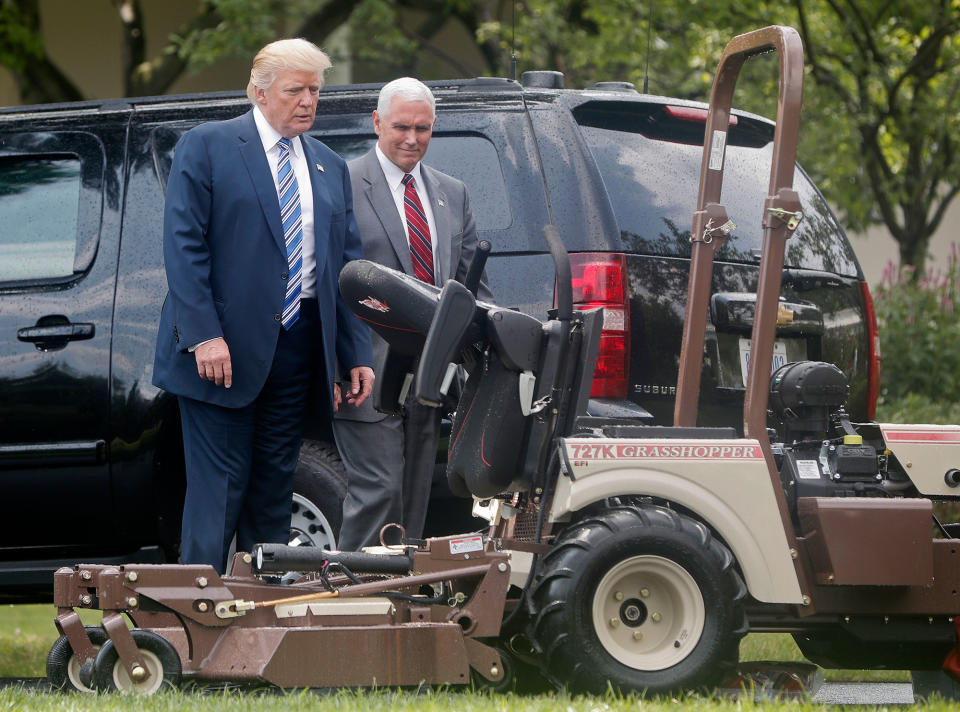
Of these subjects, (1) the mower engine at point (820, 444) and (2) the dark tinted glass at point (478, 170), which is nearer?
(1) the mower engine at point (820, 444)

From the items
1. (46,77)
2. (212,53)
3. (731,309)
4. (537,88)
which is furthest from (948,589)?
(46,77)

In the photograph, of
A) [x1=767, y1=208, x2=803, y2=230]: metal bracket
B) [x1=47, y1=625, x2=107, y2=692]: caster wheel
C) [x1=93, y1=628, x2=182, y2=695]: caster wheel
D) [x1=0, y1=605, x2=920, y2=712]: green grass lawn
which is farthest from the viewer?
[x1=767, y1=208, x2=803, y2=230]: metal bracket

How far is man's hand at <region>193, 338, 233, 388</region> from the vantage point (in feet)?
14.2

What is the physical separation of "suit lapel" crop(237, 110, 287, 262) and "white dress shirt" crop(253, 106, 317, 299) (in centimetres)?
3

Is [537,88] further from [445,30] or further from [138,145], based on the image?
[445,30]

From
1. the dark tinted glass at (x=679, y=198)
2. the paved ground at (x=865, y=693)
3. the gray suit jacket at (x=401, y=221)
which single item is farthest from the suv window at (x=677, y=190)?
the paved ground at (x=865, y=693)

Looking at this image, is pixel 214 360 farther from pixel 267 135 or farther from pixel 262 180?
pixel 267 135

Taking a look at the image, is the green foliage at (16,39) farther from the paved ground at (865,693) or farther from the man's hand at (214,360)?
the paved ground at (865,693)

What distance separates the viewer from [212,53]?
1158 centimetres

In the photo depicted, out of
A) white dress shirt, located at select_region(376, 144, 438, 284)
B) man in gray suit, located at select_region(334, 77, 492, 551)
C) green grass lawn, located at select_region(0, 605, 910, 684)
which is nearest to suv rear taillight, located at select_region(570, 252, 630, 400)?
man in gray suit, located at select_region(334, 77, 492, 551)

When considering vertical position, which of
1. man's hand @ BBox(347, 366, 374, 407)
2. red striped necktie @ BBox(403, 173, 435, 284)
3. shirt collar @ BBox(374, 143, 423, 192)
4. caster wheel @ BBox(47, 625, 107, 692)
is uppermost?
shirt collar @ BBox(374, 143, 423, 192)

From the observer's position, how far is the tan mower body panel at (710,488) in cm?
405

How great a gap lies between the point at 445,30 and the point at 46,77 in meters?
5.15

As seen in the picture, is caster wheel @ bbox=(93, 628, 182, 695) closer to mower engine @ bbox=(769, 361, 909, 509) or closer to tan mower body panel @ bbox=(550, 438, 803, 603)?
tan mower body panel @ bbox=(550, 438, 803, 603)
